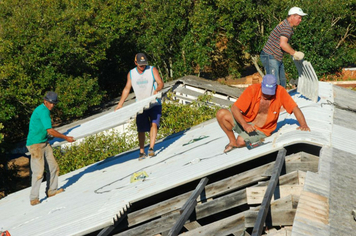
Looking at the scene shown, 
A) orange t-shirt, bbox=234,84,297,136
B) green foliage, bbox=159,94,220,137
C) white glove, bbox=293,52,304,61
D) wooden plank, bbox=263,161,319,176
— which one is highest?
white glove, bbox=293,52,304,61

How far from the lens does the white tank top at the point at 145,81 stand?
8.70m

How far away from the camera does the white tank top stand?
870 centimetres

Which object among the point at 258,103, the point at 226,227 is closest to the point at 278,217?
the point at 226,227

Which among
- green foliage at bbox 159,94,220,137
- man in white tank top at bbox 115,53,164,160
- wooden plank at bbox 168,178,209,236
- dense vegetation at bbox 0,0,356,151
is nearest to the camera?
wooden plank at bbox 168,178,209,236

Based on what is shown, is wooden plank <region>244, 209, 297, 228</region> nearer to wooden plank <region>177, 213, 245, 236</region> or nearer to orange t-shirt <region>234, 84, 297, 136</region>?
wooden plank <region>177, 213, 245, 236</region>

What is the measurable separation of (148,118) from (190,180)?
121 inches

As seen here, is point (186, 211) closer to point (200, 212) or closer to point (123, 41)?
point (200, 212)

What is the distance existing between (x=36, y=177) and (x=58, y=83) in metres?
15.4

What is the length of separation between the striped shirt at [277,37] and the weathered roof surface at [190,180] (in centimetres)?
105

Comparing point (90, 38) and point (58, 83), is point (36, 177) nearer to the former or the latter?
point (58, 83)

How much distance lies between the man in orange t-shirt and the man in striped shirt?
1912 mm

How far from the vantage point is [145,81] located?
343 inches

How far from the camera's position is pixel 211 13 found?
30766mm

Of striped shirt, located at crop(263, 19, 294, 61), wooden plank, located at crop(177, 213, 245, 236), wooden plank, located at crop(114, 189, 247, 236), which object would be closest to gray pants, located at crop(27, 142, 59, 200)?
wooden plank, located at crop(114, 189, 247, 236)
